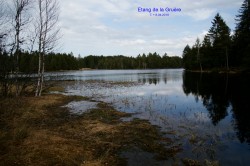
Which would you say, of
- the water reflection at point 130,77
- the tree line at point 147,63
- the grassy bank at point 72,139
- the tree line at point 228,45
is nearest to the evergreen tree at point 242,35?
the tree line at point 228,45

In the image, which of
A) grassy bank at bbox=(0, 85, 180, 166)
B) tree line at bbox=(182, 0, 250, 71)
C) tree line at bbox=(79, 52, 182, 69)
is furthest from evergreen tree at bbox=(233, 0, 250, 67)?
tree line at bbox=(79, 52, 182, 69)

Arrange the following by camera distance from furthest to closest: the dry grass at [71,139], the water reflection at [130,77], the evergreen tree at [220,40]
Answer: the evergreen tree at [220,40] → the water reflection at [130,77] → the dry grass at [71,139]

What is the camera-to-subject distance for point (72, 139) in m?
10.9

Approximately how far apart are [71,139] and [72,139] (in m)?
0.05

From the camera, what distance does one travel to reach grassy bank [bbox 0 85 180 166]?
860 centimetres

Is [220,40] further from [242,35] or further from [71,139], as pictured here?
[71,139]

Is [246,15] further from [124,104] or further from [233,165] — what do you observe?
[233,165]

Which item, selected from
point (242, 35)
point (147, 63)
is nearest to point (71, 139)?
point (242, 35)

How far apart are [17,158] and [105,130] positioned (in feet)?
16.4

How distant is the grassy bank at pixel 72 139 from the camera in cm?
860

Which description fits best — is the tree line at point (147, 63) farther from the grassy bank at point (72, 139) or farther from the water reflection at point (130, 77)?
the grassy bank at point (72, 139)

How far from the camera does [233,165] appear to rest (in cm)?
→ 830

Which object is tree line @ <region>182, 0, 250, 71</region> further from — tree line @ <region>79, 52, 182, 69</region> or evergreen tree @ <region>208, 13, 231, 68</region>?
tree line @ <region>79, 52, 182, 69</region>

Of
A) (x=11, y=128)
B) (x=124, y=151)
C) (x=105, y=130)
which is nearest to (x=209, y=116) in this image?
(x=105, y=130)
